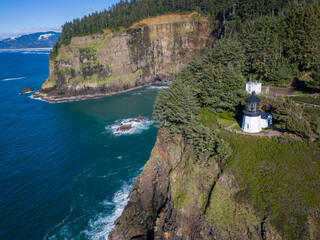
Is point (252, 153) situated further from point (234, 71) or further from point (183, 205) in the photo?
point (234, 71)

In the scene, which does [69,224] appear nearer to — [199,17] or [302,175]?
[302,175]

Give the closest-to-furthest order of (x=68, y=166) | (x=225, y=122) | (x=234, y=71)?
(x=225, y=122) < (x=234, y=71) < (x=68, y=166)

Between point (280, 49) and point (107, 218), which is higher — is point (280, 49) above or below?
above

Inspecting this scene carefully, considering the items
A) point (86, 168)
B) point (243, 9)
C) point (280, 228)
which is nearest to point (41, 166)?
point (86, 168)

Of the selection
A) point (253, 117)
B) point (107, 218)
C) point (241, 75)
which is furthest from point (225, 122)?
point (107, 218)

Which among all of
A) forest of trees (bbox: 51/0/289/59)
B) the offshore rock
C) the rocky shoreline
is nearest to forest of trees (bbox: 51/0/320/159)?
the offshore rock

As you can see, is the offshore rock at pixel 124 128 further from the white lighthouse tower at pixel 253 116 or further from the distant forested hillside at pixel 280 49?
the white lighthouse tower at pixel 253 116

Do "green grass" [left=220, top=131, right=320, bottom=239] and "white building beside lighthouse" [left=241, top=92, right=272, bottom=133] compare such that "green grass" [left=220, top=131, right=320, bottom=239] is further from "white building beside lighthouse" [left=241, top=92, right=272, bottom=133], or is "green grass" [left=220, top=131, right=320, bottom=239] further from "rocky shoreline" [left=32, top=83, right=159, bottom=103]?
"rocky shoreline" [left=32, top=83, right=159, bottom=103]

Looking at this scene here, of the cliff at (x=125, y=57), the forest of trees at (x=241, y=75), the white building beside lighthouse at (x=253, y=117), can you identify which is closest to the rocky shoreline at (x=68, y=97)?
the cliff at (x=125, y=57)
